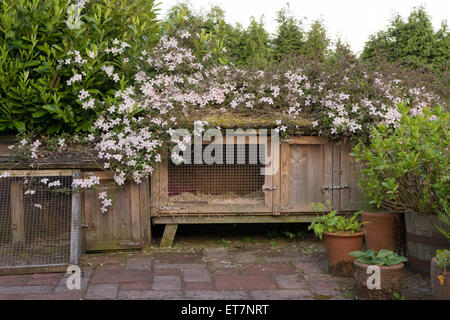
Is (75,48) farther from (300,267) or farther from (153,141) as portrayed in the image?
(300,267)

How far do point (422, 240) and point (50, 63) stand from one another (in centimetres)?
465

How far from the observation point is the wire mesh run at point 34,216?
5.43 meters

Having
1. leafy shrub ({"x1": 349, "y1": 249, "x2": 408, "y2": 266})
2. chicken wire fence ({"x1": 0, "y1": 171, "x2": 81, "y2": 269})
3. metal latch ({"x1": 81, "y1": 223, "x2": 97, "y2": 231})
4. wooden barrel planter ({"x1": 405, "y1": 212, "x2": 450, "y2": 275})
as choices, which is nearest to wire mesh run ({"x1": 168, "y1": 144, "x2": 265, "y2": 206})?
metal latch ({"x1": 81, "y1": 223, "x2": 97, "y2": 231})

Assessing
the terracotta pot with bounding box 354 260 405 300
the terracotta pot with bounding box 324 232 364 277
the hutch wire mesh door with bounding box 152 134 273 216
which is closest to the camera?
the terracotta pot with bounding box 354 260 405 300

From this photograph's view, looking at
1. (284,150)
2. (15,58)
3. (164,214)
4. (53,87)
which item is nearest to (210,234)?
(164,214)

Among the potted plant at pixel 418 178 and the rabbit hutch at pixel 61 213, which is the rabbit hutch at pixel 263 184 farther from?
the potted plant at pixel 418 178

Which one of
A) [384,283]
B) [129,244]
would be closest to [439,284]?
[384,283]

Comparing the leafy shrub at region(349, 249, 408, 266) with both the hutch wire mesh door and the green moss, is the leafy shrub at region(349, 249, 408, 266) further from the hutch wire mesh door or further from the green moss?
the green moss

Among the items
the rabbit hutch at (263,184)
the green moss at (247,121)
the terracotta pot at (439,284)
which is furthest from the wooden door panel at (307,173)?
the terracotta pot at (439,284)

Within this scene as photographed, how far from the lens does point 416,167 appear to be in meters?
4.46

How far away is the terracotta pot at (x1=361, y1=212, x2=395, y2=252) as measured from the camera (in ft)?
16.4

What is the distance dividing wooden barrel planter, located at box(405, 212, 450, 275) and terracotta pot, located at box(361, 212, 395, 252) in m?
0.25

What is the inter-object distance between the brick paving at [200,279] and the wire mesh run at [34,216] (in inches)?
18.1
